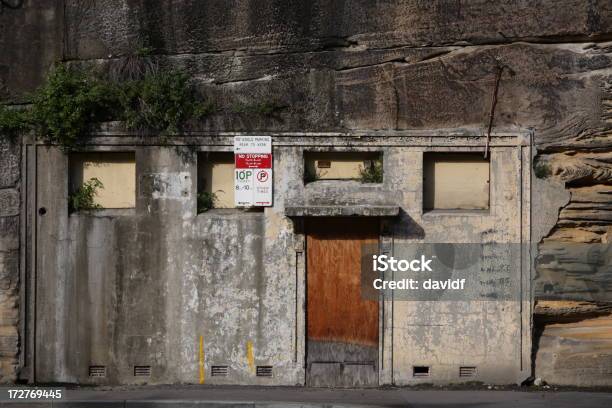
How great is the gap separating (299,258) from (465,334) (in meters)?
2.20

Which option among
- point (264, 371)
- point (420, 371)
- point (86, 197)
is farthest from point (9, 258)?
point (420, 371)

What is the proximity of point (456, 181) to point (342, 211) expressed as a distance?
1526 mm

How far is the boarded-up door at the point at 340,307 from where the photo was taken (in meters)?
9.62

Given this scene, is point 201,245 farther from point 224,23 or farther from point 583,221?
point 583,221

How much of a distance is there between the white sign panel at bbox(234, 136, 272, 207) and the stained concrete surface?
7.40 ft

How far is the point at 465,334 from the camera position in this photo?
9570mm

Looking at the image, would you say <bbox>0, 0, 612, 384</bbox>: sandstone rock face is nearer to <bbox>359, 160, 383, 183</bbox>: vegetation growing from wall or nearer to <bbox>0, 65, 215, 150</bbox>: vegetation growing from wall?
<bbox>0, 65, 215, 150</bbox>: vegetation growing from wall

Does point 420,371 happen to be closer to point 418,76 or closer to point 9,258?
point 418,76

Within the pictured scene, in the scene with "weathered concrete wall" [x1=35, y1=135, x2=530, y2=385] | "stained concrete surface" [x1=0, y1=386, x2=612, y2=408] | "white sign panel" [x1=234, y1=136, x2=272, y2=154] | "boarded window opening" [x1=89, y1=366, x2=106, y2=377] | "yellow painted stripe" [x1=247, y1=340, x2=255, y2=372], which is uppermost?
"white sign panel" [x1=234, y1=136, x2=272, y2=154]

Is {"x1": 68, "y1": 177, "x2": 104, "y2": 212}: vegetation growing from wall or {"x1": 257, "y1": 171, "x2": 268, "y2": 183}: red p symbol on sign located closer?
{"x1": 257, "y1": 171, "x2": 268, "y2": 183}: red p symbol on sign

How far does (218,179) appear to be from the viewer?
983 centimetres

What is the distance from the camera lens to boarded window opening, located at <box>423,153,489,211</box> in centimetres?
970

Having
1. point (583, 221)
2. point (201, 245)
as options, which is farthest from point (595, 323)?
point (201, 245)

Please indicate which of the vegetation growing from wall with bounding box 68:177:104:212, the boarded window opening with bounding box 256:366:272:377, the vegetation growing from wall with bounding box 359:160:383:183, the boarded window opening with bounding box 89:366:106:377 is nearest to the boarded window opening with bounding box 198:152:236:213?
the vegetation growing from wall with bounding box 68:177:104:212
